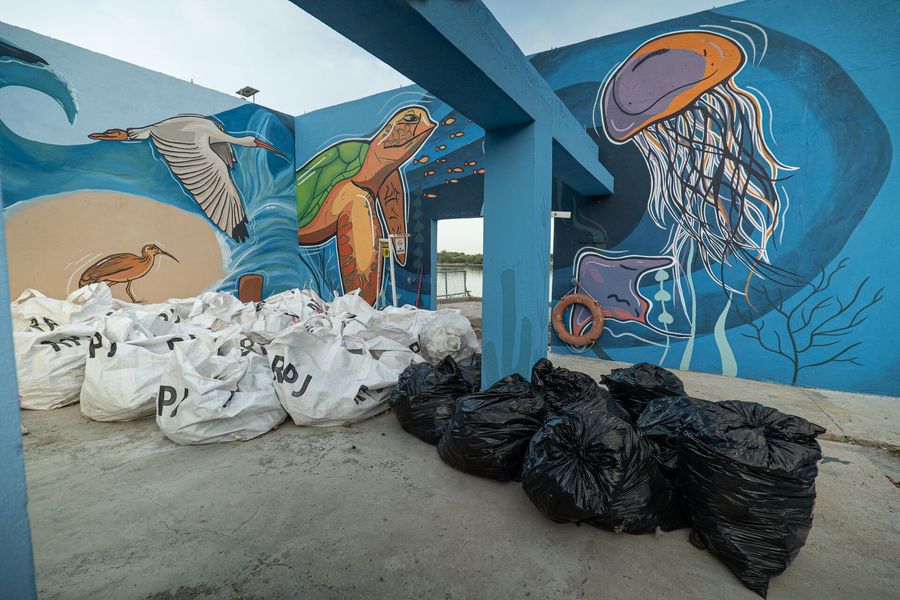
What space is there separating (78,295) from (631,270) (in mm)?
6943

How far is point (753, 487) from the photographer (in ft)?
5.05

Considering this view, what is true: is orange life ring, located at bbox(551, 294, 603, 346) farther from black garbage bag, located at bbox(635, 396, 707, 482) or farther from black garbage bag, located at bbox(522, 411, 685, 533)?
black garbage bag, located at bbox(522, 411, 685, 533)

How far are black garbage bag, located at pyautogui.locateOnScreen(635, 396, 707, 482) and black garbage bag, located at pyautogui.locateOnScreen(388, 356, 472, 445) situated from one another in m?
1.25

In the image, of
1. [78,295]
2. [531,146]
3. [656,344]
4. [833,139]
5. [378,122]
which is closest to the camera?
[531,146]

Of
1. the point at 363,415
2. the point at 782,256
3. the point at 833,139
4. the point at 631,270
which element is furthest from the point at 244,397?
the point at 833,139

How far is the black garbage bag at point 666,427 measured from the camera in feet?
6.61

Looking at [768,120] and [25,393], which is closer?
[25,393]

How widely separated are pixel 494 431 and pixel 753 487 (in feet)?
3.81

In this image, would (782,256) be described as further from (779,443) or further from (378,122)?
(378,122)

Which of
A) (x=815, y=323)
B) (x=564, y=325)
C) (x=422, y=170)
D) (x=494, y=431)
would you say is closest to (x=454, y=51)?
(x=494, y=431)

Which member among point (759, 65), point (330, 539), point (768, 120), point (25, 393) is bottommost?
point (330, 539)

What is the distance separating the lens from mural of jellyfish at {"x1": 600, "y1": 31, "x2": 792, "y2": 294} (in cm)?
432

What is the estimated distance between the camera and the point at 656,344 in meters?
4.95

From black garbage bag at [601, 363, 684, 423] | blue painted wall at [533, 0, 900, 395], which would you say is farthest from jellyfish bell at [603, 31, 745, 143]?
black garbage bag at [601, 363, 684, 423]
